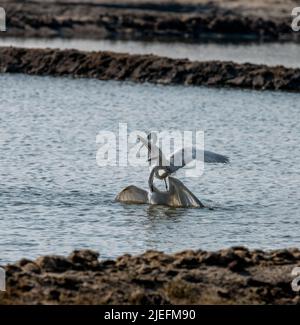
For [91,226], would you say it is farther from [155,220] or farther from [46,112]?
[46,112]

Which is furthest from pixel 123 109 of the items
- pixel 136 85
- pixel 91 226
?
pixel 91 226

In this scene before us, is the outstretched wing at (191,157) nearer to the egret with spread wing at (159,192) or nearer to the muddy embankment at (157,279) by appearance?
the egret with spread wing at (159,192)

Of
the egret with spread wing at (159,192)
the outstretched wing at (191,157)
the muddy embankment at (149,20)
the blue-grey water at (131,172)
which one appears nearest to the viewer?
the blue-grey water at (131,172)

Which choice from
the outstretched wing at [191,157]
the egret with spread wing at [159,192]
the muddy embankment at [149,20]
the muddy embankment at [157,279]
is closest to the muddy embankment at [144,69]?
the muddy embankment at [149,20]

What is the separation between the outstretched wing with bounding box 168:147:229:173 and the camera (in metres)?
20.0

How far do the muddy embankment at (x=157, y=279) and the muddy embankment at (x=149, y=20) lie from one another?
44682mm

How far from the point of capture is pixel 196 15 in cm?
6900

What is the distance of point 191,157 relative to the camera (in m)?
20.5

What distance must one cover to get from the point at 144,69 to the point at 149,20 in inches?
844

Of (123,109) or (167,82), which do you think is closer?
(123,109)

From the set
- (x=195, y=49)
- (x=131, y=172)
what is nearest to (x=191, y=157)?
(x=131, y=172)

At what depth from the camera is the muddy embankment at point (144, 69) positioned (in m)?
43.6

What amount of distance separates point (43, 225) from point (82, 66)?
26.4 meters

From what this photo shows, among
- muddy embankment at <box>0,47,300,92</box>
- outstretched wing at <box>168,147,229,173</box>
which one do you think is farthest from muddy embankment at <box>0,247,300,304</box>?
muddy embankment at <box>0,47,300,92</box>
